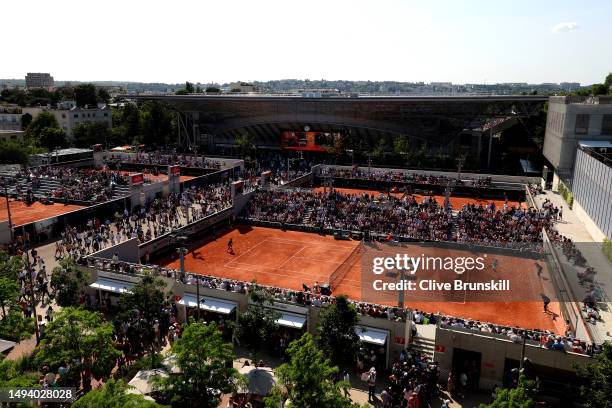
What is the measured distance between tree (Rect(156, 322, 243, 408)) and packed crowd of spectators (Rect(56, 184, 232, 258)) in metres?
14.9

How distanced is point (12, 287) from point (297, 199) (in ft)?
82.8

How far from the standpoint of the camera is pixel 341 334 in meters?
16.9

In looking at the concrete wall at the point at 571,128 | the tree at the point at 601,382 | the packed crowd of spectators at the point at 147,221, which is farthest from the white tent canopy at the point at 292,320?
the concrete wall at the point at 571,128

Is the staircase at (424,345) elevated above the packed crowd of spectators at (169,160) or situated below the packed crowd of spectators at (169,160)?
below

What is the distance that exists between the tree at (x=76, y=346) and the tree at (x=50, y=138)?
231 feet

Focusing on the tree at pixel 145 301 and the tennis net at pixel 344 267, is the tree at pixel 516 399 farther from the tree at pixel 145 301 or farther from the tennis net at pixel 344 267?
the tennis net at pixel 344 267

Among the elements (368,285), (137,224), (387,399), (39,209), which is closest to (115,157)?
(39,209)

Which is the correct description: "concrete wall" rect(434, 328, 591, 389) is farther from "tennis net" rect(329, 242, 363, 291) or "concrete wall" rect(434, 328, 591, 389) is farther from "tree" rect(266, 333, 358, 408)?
"tennis net" rect(329, 242, 363, 291)

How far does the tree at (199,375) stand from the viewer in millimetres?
13219

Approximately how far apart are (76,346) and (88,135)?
72.9m

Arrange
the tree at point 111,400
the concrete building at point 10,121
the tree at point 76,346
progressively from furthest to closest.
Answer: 1. the concrete building at point 10,121
2. the tree at point 76,346
3. the tree at point 111,400

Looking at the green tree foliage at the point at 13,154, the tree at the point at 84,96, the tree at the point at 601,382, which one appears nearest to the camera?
the tree at the point at 601,382

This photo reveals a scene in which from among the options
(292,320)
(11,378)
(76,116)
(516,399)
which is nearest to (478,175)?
(292,320)

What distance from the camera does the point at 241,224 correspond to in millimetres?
39406
